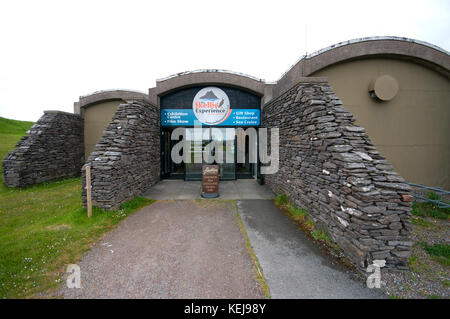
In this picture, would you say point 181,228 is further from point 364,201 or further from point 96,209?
point 364,201

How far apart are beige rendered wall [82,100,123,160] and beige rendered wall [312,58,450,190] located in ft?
42.1

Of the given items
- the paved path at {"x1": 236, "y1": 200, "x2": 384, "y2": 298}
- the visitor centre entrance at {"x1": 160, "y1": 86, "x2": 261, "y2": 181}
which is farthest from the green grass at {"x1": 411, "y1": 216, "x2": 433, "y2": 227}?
the visitor centre entrance at {"x1": 160, "y1": 86, "x2": 261, "y2": 181}

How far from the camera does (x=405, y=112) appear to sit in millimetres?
7688

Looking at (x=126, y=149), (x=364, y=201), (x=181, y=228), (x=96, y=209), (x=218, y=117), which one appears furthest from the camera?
(x=218, y=117)

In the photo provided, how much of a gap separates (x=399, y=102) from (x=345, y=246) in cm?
820

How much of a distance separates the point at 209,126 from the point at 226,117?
1.17m

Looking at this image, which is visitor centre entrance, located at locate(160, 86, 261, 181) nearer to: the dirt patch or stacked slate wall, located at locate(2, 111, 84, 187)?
stacked slate wall, located at locate(2, 111, 84, 187)

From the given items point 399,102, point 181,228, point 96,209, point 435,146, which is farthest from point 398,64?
point 96,209

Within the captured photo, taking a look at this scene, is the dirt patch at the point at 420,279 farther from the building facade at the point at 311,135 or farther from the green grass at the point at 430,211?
the green grass at the point at 430,211

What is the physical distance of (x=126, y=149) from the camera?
6.39m

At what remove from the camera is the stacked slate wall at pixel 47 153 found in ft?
27.8

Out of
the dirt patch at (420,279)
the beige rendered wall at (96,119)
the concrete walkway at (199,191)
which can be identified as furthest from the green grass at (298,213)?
the beige rendered wall at (96,119)

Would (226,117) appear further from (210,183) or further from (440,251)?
(440,251)

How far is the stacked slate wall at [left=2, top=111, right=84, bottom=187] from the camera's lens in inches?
333
